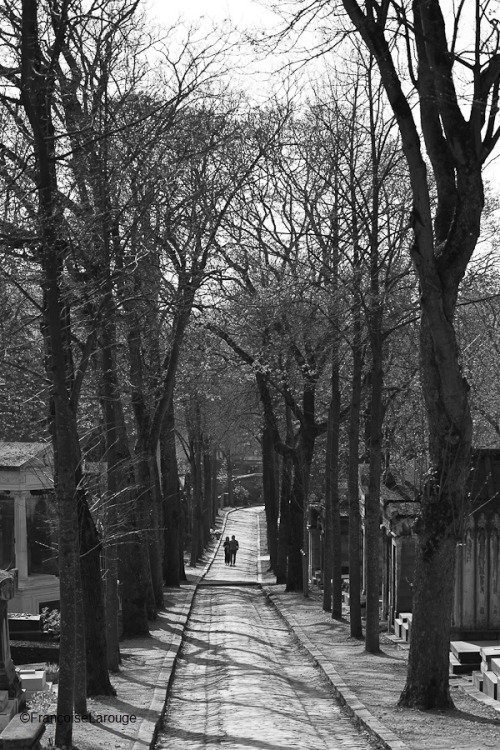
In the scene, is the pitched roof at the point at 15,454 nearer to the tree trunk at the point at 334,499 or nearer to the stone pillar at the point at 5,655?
the tree trunk at the point at 334,499

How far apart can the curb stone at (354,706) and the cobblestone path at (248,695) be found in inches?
5.6

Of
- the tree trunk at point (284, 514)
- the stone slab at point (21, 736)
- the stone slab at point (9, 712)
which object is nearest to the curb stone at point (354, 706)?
the stone slab at point (21, 736)

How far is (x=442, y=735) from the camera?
10469 millimetres

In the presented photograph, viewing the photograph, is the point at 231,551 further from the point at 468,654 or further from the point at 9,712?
the point at 9,712

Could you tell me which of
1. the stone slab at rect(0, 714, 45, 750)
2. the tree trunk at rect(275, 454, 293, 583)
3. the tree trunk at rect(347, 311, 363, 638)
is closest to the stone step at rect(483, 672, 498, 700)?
the stone slab at rect(0, 714, 45, 750)

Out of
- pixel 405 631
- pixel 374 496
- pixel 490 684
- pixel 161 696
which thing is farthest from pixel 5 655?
pixel 405 631

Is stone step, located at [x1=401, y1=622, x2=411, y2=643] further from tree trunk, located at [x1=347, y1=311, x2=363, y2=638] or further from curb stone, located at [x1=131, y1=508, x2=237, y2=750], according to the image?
curb stone, located at [x1=131, y1=508, x2=237, y2=750]

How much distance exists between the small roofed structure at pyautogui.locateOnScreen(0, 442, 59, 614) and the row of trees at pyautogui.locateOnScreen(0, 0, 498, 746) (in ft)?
4.66

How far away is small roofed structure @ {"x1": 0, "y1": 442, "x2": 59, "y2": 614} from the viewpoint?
25859 millimetres

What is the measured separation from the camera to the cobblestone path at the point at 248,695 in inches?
448

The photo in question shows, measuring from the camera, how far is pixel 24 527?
2648 cm

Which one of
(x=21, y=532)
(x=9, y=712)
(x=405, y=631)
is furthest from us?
(x=21, y=532)

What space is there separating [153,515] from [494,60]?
1696cm

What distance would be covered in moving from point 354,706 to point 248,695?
2.33m
